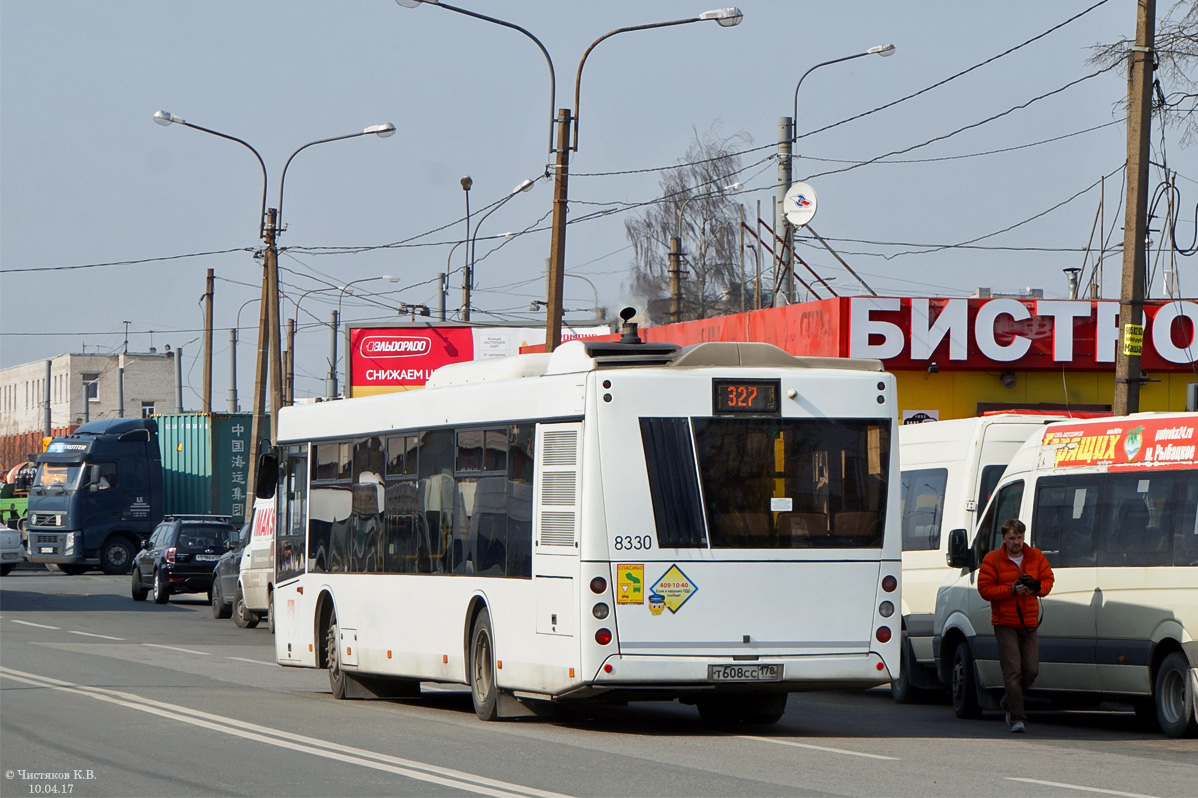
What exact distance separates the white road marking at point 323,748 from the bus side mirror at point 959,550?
578cm

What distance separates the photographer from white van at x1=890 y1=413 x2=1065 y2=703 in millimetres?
16547

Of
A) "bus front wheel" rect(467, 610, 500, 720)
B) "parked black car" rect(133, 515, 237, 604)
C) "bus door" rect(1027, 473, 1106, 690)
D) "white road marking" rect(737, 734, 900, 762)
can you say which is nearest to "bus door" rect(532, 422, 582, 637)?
"bus front wheel" rect(467, 610, 500, 720)

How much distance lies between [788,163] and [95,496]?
2435 cm

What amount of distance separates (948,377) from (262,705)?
16473 millimetres

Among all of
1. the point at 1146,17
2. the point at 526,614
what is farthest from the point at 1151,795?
the point at 1146,17

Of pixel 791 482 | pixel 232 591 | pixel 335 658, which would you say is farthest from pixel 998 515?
pixel 232 591

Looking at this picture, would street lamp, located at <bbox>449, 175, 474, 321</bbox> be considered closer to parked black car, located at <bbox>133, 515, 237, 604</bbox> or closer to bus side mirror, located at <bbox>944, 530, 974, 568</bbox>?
parked black car, located at <bbox>133, 515, 237, 604</bbox>

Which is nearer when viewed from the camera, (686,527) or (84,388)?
(686,527)

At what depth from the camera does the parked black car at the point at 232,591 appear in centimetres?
2847

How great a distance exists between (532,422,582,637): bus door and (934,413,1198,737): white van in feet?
13.3

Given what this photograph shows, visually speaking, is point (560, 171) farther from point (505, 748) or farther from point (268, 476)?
point (505, 748)

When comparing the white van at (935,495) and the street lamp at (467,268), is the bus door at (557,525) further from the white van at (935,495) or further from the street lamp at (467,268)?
the street lamp at (467,268)

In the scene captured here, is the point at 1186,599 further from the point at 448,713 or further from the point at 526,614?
the point at 448,713

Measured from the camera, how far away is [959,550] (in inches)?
583
